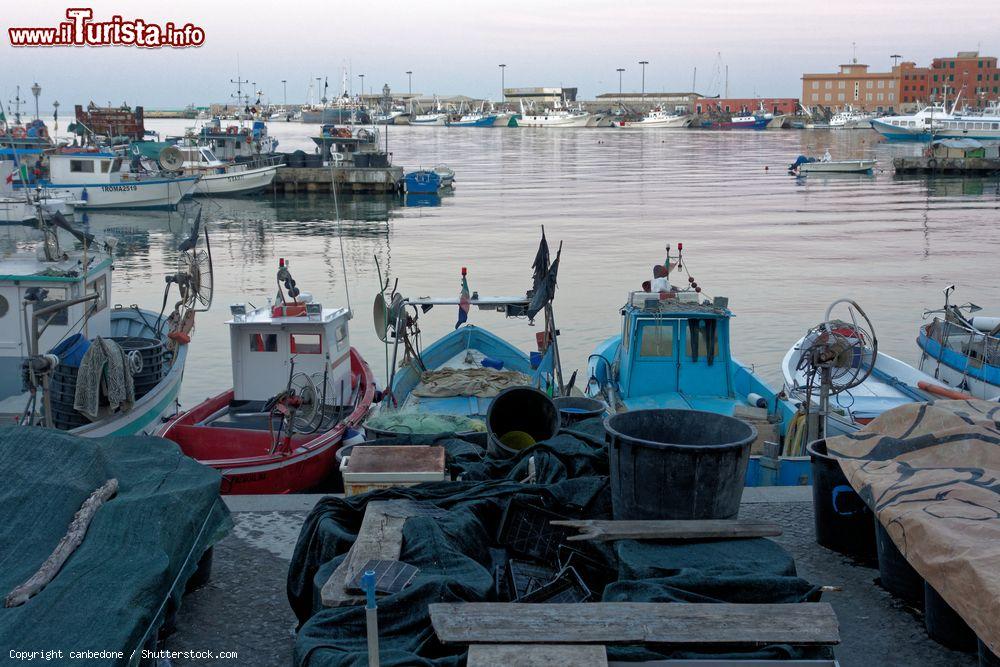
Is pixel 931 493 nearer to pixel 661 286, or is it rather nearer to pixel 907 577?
pixel 907 577

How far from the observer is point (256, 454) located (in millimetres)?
11422

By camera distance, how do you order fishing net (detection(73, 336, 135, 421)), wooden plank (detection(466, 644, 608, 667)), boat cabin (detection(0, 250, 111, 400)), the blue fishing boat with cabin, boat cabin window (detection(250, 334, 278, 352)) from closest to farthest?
wooden plank (detection(466, 644, 608, 667)) < the blue fishing boat with cabin < fishing net (detection(73, 336, 135, 421)) < boat cabin window (detection(250, 334, 278, 352)) < boat cabin (detection(0, 250, 111, 400))

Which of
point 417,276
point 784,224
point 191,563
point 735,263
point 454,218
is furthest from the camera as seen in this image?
point 454,218

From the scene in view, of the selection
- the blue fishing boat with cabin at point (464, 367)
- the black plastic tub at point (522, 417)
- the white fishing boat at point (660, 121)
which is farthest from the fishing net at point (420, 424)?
the white fishing boat at point (660, 121)

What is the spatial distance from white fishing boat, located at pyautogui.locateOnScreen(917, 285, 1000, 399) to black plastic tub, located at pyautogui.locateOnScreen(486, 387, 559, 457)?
9.04m

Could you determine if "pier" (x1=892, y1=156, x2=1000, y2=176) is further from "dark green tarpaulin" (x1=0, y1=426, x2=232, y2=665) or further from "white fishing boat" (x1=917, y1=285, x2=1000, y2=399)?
"dark green tarpaulin" (x1=0, y1=426, x2=232, y2=665)

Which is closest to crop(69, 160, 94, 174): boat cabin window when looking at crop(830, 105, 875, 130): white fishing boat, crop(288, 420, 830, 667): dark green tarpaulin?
crop(288, 420, 830, 667): dark green tarpaulin

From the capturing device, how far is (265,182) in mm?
54469

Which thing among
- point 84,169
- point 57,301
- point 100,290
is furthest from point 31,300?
point 84,169

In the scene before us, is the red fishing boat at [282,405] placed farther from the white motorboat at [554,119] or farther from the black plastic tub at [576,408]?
the white motorboat at [554,119]

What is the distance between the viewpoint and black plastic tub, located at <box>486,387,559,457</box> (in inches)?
329

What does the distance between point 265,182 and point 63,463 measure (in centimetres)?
5083

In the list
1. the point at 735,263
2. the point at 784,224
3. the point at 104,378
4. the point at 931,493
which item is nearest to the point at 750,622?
the point at 931,493

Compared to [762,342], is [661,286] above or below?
above
